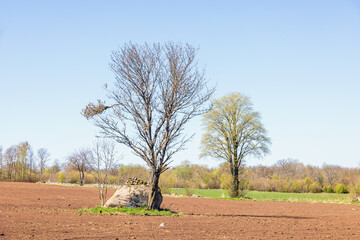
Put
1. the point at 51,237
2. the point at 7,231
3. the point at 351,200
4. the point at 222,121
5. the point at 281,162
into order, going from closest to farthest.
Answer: the point at 51,237 → the point at 7,231 → the point at 351,200 → the point at 222,121 → the point at 281,162

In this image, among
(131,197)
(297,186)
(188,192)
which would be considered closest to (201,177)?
(297,186)

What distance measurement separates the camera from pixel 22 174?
222 feet

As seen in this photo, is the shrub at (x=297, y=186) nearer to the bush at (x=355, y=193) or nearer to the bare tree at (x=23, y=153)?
the bush at (x=355, y=193)

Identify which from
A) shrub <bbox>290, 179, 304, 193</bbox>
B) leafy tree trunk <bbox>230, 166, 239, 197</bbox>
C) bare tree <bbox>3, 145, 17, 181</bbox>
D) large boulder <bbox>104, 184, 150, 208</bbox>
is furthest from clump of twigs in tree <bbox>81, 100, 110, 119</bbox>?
bare tree <bbox>3, 145, 17, 181</bbox>

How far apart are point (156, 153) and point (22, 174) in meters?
60.1

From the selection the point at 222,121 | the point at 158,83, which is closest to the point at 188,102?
the point at 158,83

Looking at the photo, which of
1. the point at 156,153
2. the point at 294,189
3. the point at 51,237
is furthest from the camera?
the point at 294,189

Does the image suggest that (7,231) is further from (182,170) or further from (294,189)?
(182,170)

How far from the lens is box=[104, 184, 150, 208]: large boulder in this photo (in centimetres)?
1712

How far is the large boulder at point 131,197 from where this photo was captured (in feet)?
56.2

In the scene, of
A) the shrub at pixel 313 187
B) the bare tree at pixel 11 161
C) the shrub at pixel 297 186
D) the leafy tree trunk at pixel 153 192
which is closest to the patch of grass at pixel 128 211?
the leafy tree trunk at pixel 153 192

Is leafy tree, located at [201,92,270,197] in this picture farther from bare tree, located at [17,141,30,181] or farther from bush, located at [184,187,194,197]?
bare tree, located at [17,141,30,181]

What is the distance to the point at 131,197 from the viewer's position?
17.3 m

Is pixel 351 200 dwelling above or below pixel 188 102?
below
